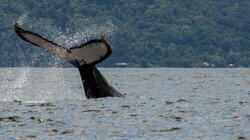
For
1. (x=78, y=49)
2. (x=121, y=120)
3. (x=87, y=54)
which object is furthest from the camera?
(x=87, y=54)

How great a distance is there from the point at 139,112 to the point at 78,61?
2949 mm

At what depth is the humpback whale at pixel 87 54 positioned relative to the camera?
16312mm

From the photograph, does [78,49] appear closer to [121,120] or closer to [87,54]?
[87,54]

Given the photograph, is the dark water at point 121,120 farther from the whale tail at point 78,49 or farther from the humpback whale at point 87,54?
the whale tail at point 78,49

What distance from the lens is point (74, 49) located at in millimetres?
17422

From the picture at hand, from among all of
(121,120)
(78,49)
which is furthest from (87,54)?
(121,120)

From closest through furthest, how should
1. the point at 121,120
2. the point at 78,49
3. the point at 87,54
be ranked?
the point at 121,120 → the point at 78,49 → the point at 87,54

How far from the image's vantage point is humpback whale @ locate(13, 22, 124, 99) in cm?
1631

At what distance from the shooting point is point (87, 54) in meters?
17.5

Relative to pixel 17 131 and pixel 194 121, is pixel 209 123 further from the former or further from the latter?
pixel 17 131

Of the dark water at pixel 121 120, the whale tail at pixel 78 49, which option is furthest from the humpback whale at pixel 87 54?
the dark water at pixel 121 120

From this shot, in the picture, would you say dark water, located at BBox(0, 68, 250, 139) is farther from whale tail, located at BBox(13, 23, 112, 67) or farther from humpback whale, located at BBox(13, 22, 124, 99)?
whale tail, located at BBox(13, 23, 112, 67)

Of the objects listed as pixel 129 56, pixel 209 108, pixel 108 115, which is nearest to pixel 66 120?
pixel 108 115

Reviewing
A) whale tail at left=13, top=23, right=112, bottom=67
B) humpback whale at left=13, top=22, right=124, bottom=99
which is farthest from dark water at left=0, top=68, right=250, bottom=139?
whale tail at left=13, top=23, right=112, bottom=67
